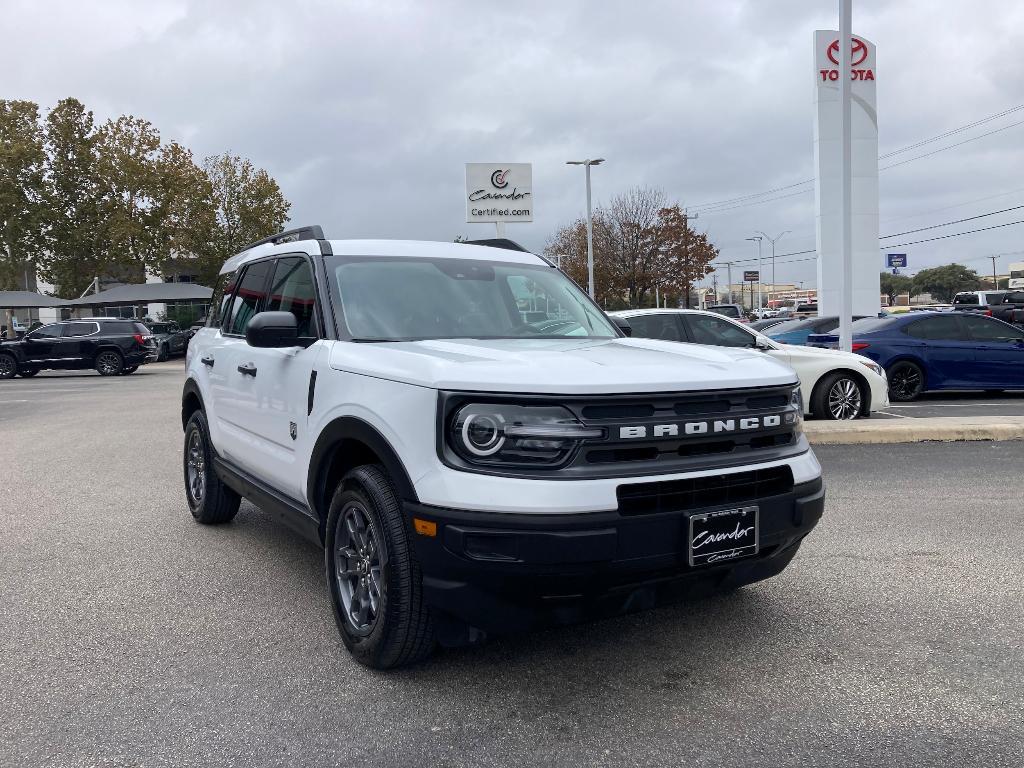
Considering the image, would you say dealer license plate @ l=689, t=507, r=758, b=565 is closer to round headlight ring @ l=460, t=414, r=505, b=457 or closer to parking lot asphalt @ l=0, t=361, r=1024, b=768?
parking lot asphalt @ l=0, t=361, r=1024, b=768

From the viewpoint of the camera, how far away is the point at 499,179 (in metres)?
44.9

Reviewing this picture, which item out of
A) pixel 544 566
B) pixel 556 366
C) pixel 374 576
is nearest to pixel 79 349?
pixel 374 576

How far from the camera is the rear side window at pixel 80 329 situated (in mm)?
26375

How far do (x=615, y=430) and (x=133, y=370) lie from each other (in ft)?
88.0

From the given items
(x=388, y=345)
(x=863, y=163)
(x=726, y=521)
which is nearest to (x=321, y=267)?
(x=388, y=345)

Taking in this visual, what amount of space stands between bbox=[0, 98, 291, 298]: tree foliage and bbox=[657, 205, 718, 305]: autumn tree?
25.5 metres

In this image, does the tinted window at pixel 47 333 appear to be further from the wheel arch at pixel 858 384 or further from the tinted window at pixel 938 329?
the tinted window at pixel 938 329

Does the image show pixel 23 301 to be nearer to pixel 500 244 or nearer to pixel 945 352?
pixel 945 352

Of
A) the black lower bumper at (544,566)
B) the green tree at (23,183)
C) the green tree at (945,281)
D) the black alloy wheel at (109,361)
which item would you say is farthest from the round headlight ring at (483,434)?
the green tree at (945,281)

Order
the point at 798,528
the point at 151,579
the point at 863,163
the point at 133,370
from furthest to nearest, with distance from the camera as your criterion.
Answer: the point at 863,163, the point at 133,370, the point at 151,579, the point at 798,528

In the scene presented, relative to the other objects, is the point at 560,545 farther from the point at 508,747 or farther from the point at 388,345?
the point at 388,345

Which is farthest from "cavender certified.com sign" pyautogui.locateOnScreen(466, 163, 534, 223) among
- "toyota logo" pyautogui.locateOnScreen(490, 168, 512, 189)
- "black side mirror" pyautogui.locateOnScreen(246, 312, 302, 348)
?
"black side mirror" pyautogui.locateOnScreen(246, 312, 302, 348)

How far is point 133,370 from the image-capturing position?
27141 mm

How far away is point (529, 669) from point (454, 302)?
6.35 feet
